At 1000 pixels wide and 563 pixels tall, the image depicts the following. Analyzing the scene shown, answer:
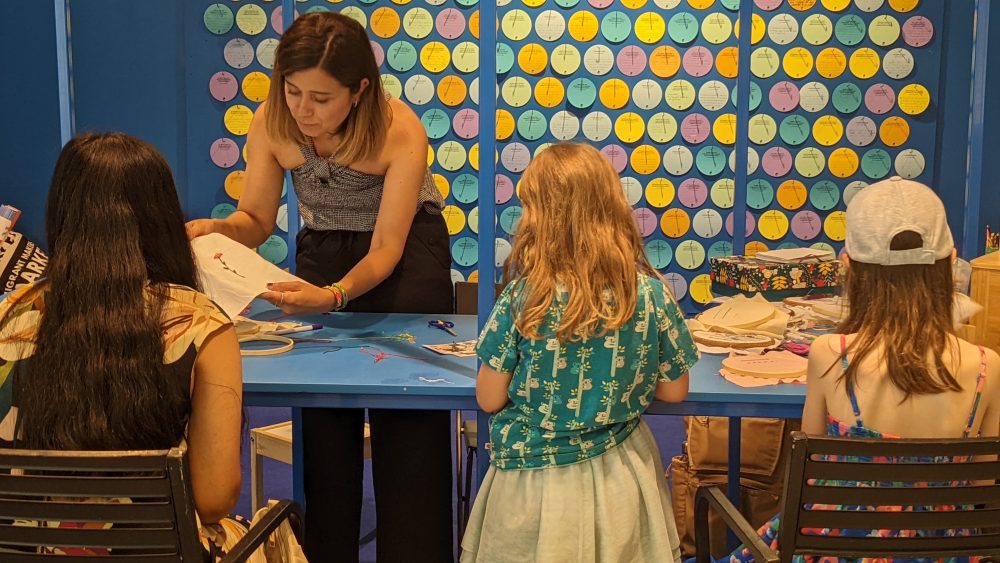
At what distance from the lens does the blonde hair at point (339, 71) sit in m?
2.28

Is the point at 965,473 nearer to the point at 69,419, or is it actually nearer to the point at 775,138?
the point at 69,419

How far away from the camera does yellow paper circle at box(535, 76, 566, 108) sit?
4492 millimetres

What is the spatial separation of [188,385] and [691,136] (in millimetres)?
3388

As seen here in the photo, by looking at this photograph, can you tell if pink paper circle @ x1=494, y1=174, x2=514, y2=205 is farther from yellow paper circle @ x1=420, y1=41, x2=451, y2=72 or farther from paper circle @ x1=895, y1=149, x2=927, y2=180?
paper circle @ x1=895, y1=149, x2=927, y2=180

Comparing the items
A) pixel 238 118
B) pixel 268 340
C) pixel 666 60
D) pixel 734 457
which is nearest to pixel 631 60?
pixel 666 60

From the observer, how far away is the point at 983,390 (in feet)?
5.49

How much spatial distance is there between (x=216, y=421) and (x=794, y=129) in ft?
11.8

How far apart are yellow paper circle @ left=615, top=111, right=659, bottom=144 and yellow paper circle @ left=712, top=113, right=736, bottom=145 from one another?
0.34m

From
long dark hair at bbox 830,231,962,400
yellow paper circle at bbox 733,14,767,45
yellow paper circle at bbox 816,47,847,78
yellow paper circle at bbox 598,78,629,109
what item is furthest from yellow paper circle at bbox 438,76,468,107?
long dark hair at bbox 830,231,962,400

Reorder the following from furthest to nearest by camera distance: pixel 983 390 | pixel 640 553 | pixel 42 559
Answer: pixel 640 553 → pixel 983 390 → pixel 42 559

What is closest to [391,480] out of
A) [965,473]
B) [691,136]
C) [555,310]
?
[555,310]

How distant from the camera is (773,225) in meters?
4.58

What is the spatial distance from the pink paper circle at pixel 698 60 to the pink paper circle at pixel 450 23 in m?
1.06

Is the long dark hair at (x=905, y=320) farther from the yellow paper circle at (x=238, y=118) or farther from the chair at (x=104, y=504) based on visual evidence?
the yellow paper circle at (x=238, y=118)
